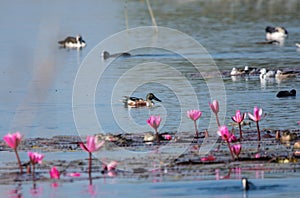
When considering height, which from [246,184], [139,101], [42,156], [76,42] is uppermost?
[76,42]

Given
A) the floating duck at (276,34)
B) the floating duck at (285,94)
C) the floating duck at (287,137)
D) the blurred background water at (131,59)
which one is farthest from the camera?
the floating duck at (276,34)

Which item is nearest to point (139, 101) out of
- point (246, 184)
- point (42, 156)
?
point (42, 156)

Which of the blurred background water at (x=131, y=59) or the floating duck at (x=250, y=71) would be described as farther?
the floating duck at (x=250, y=71)

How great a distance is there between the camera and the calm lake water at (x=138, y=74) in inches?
337

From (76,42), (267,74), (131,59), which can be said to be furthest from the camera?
(76,42)

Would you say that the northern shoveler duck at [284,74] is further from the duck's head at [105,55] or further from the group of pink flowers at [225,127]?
the group of pink flowers at [225,127]

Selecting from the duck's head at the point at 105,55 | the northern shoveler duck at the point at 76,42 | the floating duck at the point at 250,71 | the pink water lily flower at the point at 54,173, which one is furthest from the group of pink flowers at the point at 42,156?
the northern shoveler duck at the point at 76,42

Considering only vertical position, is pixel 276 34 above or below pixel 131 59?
above

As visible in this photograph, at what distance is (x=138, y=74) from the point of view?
55.3 ft

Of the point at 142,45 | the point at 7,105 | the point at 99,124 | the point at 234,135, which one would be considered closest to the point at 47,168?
the point at 234,135

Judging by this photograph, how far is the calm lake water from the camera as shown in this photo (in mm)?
8549

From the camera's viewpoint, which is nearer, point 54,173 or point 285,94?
point 54,173

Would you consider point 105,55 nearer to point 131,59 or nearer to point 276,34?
point 131,59

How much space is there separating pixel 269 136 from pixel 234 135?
1.08 feet
